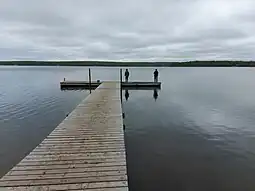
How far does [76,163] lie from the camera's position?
4.72 m

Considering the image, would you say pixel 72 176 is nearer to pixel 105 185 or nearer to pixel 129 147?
pixel 105 185

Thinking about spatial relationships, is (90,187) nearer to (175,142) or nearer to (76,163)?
(76,163)

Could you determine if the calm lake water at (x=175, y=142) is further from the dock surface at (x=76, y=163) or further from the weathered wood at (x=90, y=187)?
the weathered wood at (x=90, y=187)

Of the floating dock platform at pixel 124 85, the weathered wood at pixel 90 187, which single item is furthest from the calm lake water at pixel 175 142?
the floating dock platform at pixel 124 85

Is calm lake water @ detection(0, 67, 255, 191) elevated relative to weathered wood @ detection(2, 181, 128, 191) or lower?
lower

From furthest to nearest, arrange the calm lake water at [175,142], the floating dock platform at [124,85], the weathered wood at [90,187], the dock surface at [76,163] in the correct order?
the floating dock platform at [124,85] < the calm lake water at [175,142] < the dock surface at [76,163] < the weathered wood at [90,187]

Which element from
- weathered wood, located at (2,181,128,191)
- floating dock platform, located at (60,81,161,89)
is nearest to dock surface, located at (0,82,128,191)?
weathered wood, located at (2,181,128,191)

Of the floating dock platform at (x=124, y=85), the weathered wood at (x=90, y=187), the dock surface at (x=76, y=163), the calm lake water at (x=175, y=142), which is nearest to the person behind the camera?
the weathered wood at (x=90, y=187)

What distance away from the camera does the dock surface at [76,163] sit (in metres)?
3.86

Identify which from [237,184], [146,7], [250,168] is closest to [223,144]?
[250,168]

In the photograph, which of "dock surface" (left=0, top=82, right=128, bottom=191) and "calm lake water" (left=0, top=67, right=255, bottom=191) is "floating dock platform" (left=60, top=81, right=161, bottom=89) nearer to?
"calm lake water" (left=0, top=67, right=255, bottom=191)

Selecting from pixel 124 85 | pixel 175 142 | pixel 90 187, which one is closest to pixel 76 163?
pixel 90 187

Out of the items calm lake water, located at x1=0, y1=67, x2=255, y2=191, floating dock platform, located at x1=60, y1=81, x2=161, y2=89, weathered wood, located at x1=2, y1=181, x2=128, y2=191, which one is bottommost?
calm lake water, located at x1=0, y1=67, x2=255, y2=191

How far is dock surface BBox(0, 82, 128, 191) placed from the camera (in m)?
3.86
